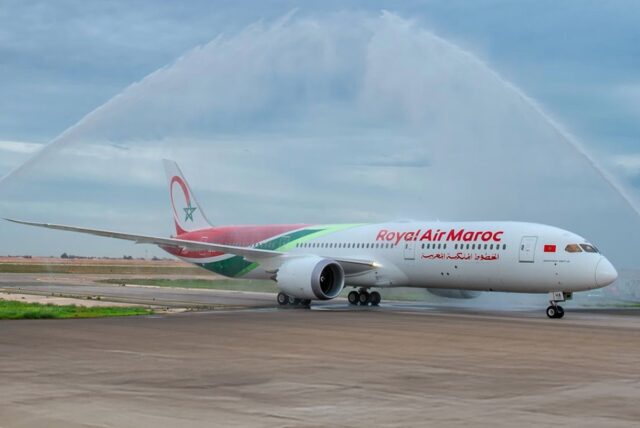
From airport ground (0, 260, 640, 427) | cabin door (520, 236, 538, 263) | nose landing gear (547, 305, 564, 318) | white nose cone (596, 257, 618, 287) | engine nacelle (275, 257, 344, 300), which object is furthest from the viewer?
engine nacelle (275, 257, 344, 300)

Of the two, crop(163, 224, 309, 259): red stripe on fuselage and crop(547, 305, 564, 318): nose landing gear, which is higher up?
crop(163, 224, 309, 259): red stripe on fuselage

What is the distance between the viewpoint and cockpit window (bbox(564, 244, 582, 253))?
30.2 metres

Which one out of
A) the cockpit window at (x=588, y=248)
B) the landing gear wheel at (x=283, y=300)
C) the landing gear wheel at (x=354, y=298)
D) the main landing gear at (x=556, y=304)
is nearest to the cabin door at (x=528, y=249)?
the main landing gear at (x=556, y=304)

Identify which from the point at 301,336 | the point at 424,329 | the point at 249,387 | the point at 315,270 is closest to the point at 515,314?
the point at 315,270

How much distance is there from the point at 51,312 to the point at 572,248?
16.9 m

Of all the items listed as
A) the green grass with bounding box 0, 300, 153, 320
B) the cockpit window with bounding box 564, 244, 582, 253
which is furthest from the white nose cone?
the green grass with bounding box 0, 300, 153, 320

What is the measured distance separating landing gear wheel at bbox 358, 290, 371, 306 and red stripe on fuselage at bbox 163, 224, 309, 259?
4422 mm

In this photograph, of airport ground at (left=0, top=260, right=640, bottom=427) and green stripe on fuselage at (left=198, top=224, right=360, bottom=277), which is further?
green stripe on fuselage at (left=198, top=224, right=360, bottom=277)

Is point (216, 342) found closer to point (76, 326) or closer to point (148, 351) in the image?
point (148, 351)

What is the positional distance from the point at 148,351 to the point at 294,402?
6438 millimetres

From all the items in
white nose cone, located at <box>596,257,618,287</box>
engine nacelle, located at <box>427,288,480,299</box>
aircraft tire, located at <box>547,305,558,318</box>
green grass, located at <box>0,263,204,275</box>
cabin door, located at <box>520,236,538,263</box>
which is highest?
cabin door, located at <box>520,236,538,263</box>

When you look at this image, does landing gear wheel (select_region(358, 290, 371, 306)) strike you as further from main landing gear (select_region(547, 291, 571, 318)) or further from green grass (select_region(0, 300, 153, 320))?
green grass (select_region(0, 300, 153, 320))

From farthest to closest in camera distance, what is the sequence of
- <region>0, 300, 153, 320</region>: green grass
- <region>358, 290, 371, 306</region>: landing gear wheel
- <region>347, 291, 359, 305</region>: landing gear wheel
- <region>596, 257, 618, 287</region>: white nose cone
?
<region>347, 291, 359, 305</region>: landing gear wheel
<region>358, 290, 371, 306</region>: landing gear wheel
<region>596, 257, 618, 287</region>: white nose cone
<region>0, 300, 153, 320</region>: green grass

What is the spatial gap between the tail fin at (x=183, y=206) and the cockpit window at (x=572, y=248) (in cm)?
2091
